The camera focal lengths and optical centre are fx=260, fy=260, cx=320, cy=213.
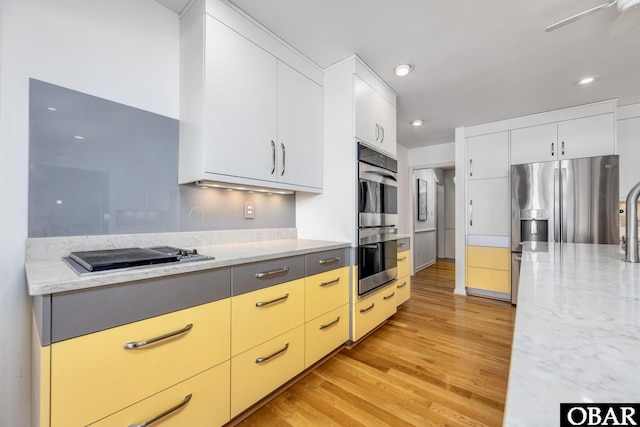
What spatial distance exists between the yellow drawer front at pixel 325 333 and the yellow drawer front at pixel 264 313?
17 centimetres

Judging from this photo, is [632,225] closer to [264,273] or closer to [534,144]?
[264,273]

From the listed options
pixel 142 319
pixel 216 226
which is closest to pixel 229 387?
pixel 142 319

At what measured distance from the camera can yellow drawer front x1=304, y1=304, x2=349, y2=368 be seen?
1749 millimetres

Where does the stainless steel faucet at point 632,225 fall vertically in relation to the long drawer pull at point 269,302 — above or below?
above

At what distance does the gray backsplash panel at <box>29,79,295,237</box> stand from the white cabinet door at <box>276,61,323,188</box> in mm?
606

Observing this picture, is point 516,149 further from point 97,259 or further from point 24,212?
point 24,212

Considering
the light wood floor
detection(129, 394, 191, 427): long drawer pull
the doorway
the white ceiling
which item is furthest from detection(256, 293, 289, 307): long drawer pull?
the doorway

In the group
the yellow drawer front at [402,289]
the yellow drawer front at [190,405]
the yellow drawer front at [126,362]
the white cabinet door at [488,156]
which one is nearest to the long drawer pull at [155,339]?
the yellow drawer front at [126,362]

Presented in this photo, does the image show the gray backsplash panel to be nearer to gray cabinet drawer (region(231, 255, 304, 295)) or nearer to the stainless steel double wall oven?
gray cabinet drawer (region(231, 255, 304, 295))

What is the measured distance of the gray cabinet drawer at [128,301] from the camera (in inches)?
33.2

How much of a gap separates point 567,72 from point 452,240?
496cm

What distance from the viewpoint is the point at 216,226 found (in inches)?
73.9

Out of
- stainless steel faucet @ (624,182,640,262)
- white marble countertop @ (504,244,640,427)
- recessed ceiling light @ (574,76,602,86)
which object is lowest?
white marble countertop @ (504,244,640,427)

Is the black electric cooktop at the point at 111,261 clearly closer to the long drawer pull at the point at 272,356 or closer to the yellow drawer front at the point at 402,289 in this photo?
the long drawer pull at the point at 272,356
